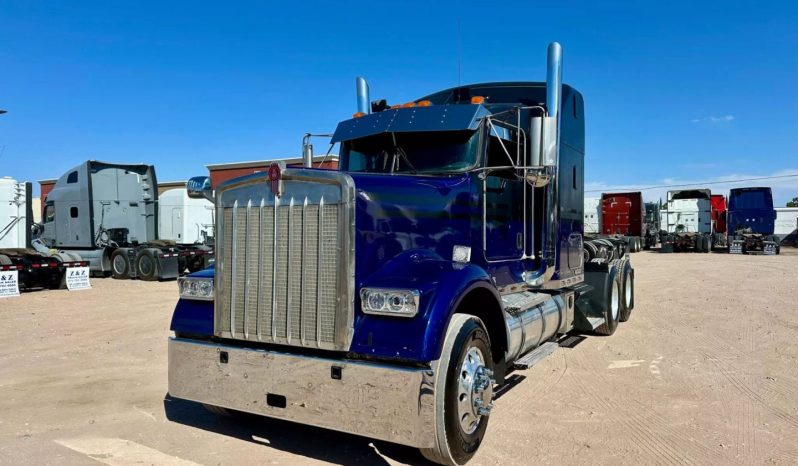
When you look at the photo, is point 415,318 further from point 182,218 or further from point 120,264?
point 182,218

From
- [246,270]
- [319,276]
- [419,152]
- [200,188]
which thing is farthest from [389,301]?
[200,188]

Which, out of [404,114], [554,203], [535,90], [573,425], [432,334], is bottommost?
[573,425]

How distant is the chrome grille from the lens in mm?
3703

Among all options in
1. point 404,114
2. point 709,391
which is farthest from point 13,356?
point 709,391

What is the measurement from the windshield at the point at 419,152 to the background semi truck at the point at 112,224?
14095 millimetres

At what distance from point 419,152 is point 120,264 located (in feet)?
53.7

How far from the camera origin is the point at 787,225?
4359 cm

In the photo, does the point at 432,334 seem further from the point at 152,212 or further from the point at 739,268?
the point at 739,268

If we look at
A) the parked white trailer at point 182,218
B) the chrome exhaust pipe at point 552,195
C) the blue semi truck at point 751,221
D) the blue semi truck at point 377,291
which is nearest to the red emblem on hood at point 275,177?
the blue semi truck at point 377,291

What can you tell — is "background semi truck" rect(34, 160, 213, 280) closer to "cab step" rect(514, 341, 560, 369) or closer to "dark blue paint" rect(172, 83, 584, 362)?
"dark blue paint" rect(172, 83, 584, 362)

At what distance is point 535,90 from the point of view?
265 inches

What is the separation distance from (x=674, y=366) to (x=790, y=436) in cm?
225

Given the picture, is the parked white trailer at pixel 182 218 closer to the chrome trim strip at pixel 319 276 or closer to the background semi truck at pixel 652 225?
the chrome trim strip at pixel 319 276

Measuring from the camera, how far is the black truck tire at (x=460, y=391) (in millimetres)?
3512
